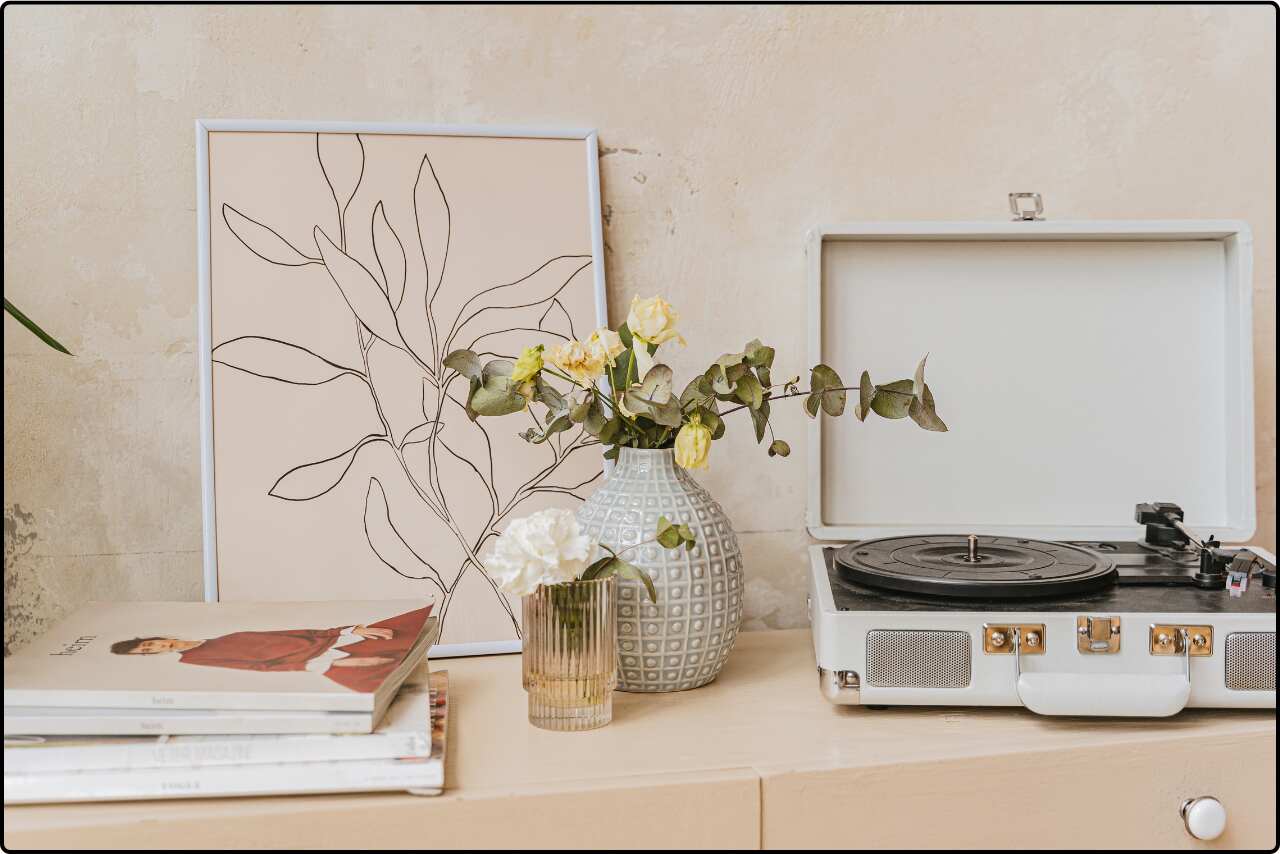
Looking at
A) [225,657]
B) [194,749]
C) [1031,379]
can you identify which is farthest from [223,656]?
[1031,379]

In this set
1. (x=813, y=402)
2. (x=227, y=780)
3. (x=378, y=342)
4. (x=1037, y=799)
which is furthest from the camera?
(x=378, y=342)

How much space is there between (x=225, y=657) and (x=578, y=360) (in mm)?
433

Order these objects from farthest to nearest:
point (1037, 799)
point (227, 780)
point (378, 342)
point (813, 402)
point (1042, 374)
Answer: point (1042, 374)
point (378, 342)
point (813, 402)
point (1037, 799)
point (227, 780)

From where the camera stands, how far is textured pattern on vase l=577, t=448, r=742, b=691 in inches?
40.5

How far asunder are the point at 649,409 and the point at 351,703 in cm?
40

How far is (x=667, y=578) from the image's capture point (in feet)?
3.37

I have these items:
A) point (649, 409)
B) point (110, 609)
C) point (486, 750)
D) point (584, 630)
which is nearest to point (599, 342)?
point (649, 409)

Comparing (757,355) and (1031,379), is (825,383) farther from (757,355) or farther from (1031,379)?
(1031,379)

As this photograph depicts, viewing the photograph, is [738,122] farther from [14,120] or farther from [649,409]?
[14,120]

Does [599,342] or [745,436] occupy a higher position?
[599,342]

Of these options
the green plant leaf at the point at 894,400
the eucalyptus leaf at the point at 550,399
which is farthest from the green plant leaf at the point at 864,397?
the eucalyptus leaf at the point at 550,399

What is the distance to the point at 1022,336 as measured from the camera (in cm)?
133

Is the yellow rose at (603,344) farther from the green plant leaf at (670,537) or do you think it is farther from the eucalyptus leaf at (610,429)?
the green plant leaf at (670,537)

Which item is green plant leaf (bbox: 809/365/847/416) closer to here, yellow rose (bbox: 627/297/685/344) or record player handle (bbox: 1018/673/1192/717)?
yellow rose (bbox: 627/297/685/344)
